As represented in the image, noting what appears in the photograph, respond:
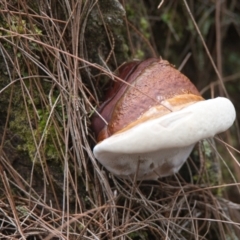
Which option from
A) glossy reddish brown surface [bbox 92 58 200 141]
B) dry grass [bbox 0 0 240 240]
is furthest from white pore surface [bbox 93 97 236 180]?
dry grass [bbox 0 0 240 240]

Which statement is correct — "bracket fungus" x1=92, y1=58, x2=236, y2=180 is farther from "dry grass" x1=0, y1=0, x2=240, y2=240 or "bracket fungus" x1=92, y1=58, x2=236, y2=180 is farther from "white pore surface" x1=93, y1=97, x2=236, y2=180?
"dry grass" x1=0, y1=0, x2=240, y2=240

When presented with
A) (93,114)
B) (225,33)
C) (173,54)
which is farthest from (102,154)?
(225,33)

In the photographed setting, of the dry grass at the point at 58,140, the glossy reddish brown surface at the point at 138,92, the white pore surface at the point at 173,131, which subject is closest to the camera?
the white pore surface at the point at 173,131

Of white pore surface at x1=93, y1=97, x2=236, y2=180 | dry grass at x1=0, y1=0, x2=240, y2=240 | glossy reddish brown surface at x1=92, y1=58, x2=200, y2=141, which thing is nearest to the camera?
white pore surface at x1=93, y1=97, x2=236, y2=180

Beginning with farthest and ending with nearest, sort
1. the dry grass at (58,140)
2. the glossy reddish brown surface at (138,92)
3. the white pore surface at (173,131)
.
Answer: the dry grass at (58,140) → the glossy reddish brown surface at (138,92) → the white pore surface at (173,131)

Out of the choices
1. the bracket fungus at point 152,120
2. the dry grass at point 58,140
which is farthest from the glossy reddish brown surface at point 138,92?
the dry grass at point 58,140

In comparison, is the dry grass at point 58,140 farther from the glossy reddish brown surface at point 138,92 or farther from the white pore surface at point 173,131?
the white pore surface at point 173,131

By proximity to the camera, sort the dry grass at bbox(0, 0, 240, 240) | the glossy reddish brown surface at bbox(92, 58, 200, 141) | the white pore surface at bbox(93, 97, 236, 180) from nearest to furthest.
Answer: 1. the white pore surface at bbox(93, 97, 236, 180)
2. the glossy reddish brown surface at bbox(92, 58, 200, 141)
3. the dry grass at bbox(0, 0, 240, 240)
